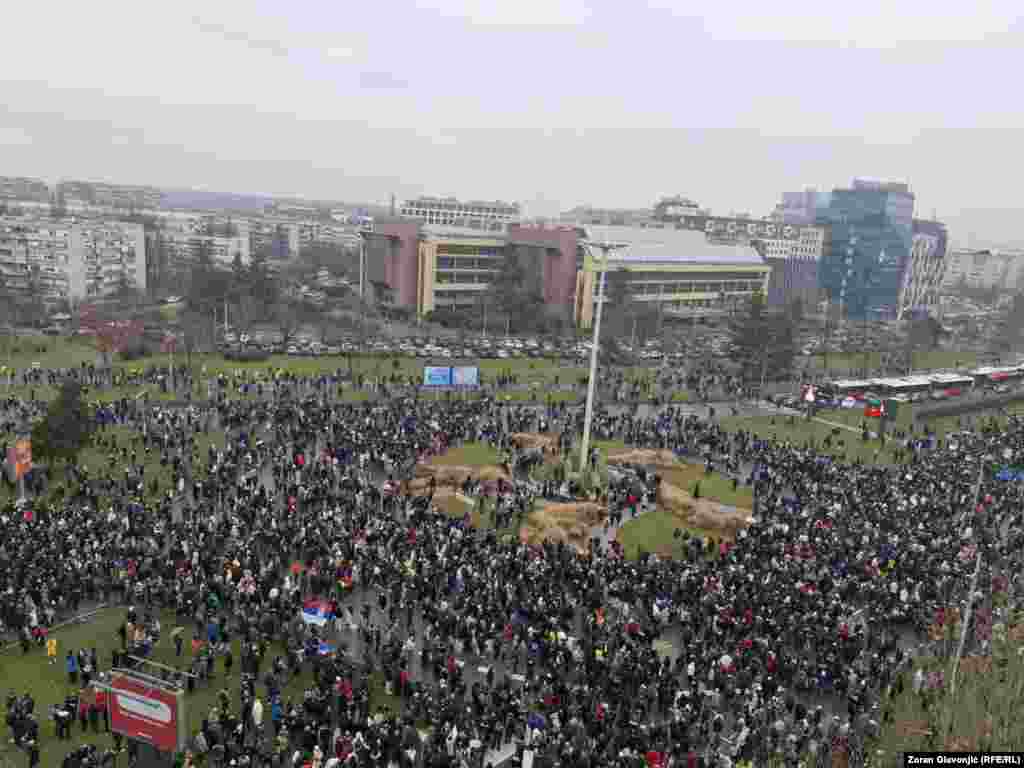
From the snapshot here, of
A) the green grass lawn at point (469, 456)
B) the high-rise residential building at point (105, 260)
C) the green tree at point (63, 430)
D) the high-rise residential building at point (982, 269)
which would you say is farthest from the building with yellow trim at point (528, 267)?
the high-rise residential building at point (982, 269)

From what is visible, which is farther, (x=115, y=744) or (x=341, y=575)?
(x=341, y=575)

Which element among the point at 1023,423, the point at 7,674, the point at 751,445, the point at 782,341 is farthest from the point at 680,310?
the point at 7,674

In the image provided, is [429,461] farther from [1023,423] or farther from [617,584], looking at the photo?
[1023,423]

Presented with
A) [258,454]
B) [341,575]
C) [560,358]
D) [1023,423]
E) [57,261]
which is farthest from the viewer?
[57,261]

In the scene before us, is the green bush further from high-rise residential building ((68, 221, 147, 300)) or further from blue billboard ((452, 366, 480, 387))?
high-rise residential building ((68, 221, 147, 300))

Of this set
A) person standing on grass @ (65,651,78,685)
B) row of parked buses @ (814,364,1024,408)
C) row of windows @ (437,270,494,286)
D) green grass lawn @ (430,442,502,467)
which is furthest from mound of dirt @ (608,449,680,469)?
row of windows @ (437,270,494,286)
